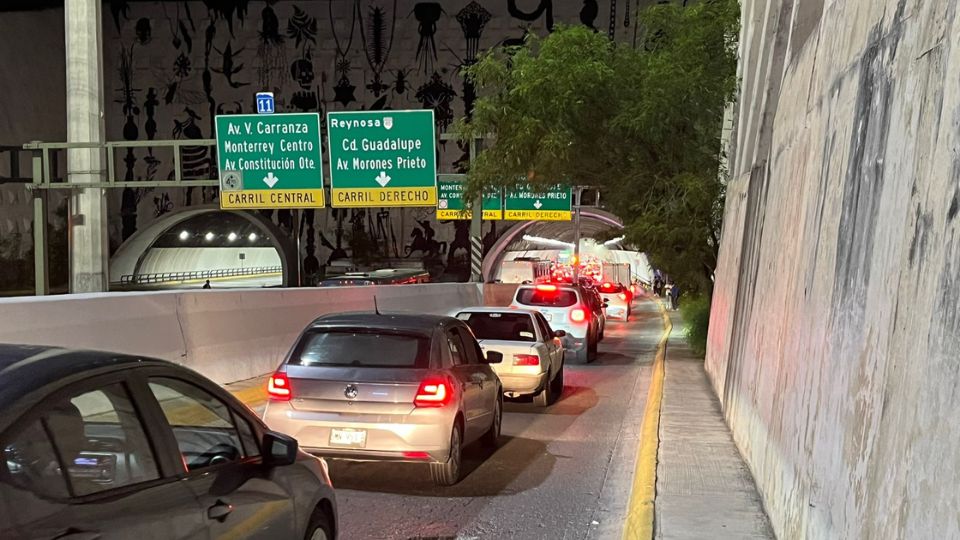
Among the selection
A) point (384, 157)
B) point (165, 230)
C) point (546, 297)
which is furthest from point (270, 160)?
point (165, 230)

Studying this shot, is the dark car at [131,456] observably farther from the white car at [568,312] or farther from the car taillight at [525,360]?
the white car at [568,312]

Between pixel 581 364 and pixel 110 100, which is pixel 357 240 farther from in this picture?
pixel 581 364

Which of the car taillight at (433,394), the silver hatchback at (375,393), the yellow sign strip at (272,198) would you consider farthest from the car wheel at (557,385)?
the yellow sign strip at (272,198)

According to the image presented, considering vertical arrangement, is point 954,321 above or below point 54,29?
below

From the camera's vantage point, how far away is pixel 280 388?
8195 millimetres

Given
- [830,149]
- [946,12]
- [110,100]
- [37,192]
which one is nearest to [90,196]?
[37,192]

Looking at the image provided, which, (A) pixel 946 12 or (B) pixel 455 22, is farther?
(B) pixel 455 22

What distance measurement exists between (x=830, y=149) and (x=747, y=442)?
3690mm

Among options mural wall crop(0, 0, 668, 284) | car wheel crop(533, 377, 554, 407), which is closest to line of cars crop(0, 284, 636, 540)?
car wheel crop(533, 377, 554, 407)

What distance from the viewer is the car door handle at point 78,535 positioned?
2.90 metres

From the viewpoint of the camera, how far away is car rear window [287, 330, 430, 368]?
8.38m

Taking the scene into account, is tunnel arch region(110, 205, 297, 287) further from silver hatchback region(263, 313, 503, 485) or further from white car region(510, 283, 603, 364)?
silver hatchback region(263, 313, 503, 485)

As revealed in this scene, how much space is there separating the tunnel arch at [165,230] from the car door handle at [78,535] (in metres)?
61.5

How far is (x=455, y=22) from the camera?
6328 cm
